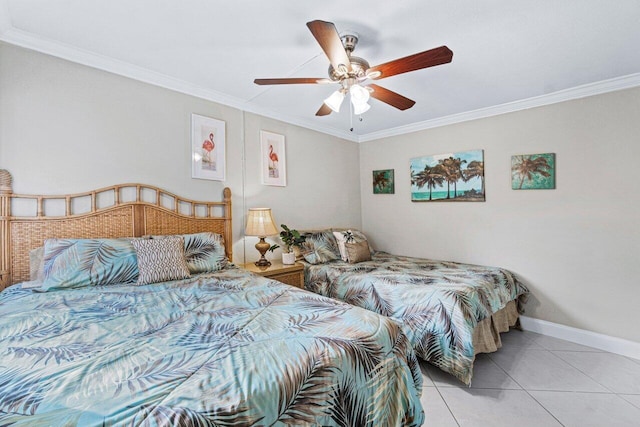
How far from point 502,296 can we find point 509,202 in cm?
111

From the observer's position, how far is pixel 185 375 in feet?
2.81

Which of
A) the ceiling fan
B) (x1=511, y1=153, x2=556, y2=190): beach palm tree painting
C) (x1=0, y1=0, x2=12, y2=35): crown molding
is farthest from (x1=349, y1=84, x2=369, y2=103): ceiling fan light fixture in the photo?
(x1=511, y1=153, x2=556, y2=190): beach palm tree painting

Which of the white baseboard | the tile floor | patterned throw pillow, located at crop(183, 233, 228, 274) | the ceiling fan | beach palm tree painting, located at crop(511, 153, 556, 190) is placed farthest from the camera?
beach palm tree painting, located at crop(511, 153, 556, 190)

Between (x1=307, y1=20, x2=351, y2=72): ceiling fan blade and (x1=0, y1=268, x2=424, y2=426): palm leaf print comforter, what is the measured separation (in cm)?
140

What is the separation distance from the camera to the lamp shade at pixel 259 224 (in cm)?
287

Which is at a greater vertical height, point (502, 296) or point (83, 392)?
point (83, 392)

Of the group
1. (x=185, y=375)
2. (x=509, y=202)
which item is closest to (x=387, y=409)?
(x=185, y=375)

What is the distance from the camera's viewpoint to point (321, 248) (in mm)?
3375

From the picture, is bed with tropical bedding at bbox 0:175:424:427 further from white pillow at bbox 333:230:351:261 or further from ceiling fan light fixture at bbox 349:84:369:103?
white pillow at bbox 333:230:351:261

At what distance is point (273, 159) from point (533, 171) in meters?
2.84

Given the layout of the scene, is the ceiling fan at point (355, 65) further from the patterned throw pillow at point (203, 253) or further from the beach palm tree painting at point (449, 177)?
the beach palm tree painting at point (449, 177)

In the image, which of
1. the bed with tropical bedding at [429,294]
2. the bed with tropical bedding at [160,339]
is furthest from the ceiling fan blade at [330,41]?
the bed with tropical bedding at [429,294]

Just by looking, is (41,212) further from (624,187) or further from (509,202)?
(624,187)

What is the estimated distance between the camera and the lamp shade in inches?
113
